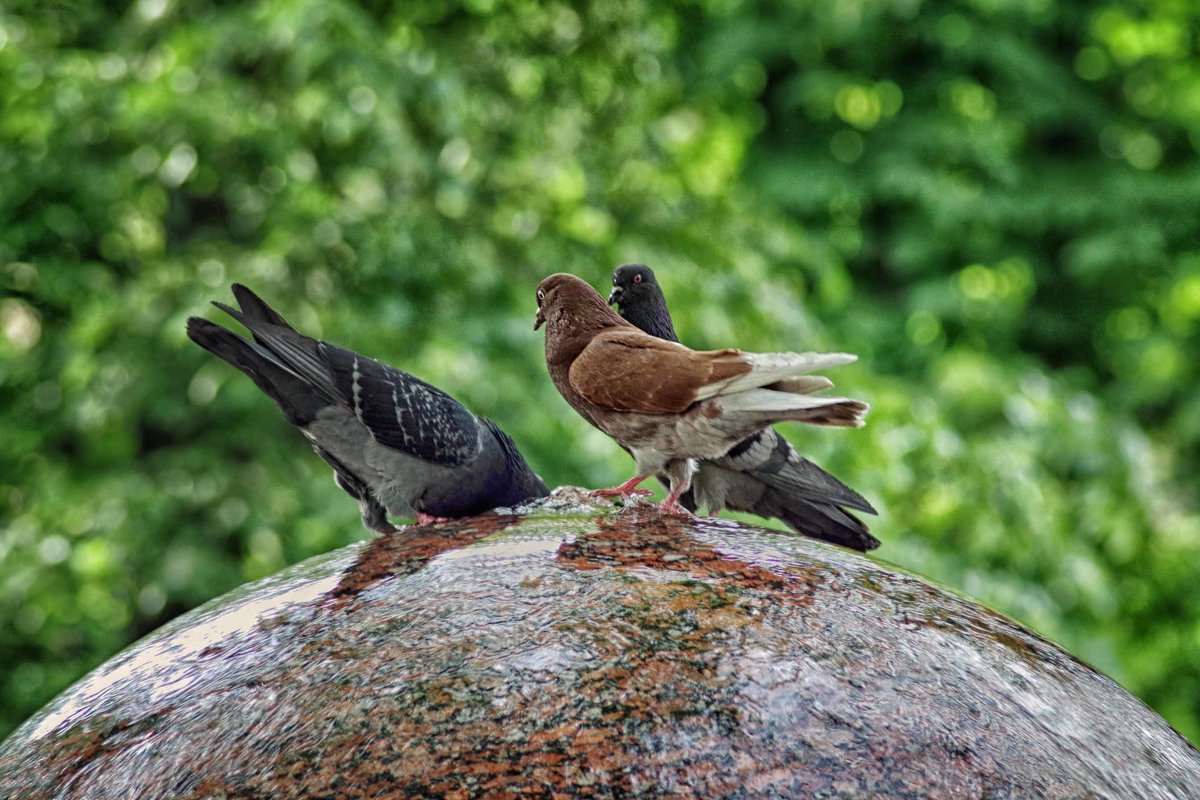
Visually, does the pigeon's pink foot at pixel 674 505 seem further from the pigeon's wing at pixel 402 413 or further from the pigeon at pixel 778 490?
the pigeon's wing at pixel 402 413

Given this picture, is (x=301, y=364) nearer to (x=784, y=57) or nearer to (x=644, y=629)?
(x=644, y=629)

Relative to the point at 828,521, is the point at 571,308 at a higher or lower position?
higher

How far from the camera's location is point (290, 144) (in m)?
6.06

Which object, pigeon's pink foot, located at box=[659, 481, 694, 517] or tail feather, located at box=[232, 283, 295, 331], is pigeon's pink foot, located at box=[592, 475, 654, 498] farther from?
tail feather, located at box=[232, 283, 295, 331]

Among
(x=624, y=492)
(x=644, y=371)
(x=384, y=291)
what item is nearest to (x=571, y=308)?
(x=644, y=371)

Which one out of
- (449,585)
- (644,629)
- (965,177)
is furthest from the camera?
(965,177)

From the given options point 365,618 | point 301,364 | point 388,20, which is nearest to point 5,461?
point 388,20

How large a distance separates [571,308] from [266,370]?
70cm

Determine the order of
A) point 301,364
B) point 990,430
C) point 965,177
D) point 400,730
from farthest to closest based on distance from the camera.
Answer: point 965,177 → point 990,430 → point 301,364 → point 400,730

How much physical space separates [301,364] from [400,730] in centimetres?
129

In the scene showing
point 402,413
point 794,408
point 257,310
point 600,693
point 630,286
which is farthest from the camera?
→ point 630,286

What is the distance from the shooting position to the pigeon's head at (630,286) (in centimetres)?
353

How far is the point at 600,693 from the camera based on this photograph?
214cm

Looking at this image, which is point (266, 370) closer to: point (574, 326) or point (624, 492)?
point (574, 326)
